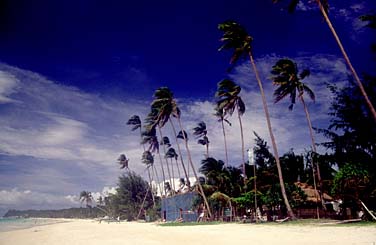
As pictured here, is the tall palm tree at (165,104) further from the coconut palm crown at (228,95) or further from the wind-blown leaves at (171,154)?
the wind-blown leaves at (171,154)

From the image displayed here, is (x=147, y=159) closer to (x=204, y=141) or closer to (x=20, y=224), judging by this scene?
(x=204, y=141)

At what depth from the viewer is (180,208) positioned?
3544 centimetres

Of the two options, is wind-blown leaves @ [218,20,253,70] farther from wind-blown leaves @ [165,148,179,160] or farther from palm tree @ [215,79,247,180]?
wind-blown leaves @ [165,148,179,160]

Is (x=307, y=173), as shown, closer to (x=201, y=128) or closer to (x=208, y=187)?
(x=208, y=187)

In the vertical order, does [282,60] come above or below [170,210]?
above

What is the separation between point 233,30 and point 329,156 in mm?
10648

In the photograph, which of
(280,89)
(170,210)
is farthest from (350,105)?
(170,210)

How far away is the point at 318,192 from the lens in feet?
70.3

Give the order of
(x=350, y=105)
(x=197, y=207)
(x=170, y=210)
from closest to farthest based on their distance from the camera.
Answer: (x=350, y=105), (x=197, y=207), (x=170, y=210)

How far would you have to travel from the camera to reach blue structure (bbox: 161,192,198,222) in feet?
108

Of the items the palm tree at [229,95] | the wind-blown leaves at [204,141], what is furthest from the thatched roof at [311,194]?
the wind-blown leaves at [204,141]

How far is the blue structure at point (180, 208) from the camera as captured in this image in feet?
108

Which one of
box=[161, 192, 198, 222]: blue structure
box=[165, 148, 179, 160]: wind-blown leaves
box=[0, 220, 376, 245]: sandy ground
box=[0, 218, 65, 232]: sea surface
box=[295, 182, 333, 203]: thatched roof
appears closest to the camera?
box=[0, 220, 376, 245]: sandy ground

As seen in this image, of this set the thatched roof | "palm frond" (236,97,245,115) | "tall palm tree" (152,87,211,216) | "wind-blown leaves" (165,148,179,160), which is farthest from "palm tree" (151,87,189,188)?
"wind-blown leaves" (165,148,179,160)
